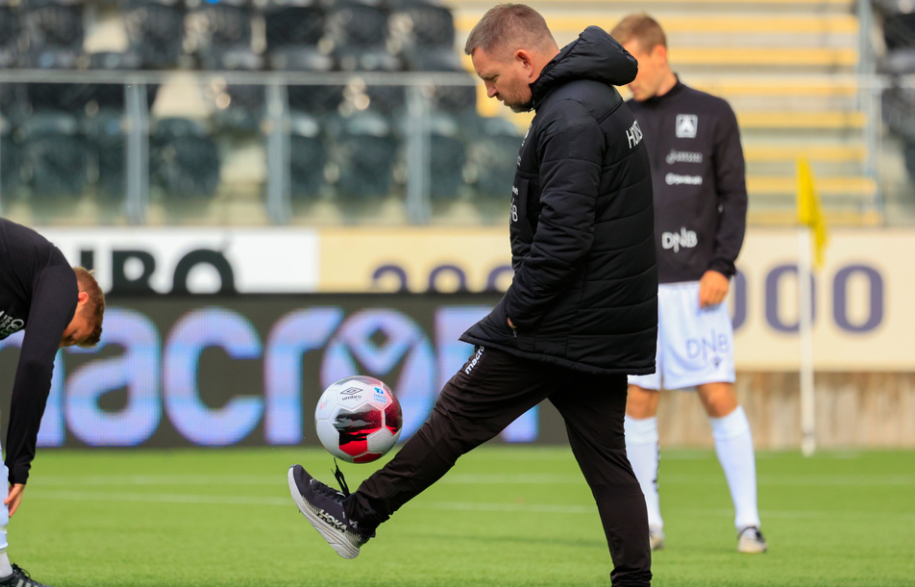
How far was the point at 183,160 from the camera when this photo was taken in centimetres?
1221

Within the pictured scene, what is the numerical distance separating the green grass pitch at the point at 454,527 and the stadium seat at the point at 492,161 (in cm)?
275

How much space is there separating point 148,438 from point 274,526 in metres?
4.42

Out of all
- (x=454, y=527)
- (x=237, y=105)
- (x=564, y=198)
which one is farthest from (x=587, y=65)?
(x=237, y=105)

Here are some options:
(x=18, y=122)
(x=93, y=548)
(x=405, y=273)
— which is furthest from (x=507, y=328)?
(x=18, y=122)

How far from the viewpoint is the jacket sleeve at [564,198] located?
3656 mm

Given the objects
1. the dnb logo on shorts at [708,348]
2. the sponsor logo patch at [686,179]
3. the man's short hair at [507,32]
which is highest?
the man's short hair at [507,32]

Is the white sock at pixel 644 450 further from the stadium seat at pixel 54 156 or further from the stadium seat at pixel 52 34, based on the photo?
the stadium seat at pixel 52 34

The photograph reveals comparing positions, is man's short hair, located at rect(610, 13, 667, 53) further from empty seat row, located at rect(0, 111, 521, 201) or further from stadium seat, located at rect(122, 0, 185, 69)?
stadium seat, located at rect(122, 0, 185, 69)

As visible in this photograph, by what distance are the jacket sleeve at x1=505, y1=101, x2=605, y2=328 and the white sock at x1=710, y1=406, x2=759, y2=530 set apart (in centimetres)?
243

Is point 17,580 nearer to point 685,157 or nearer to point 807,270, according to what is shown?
point 685,157

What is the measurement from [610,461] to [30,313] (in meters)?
1.86

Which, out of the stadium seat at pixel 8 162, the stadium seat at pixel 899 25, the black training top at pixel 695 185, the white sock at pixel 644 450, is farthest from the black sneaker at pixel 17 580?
the stadium seat at pixel 899 25

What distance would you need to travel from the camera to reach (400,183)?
12.4 m

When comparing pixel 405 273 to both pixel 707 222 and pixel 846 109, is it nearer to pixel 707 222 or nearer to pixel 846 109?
pixel 846 109
